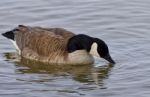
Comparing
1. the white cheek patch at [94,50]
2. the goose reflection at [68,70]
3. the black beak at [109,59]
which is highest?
the white cheek patch at [94,50]

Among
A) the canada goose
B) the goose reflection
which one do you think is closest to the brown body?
the canada goose

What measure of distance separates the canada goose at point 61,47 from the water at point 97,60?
7.9 inches

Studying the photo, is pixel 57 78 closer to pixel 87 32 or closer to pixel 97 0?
pixel 87 32

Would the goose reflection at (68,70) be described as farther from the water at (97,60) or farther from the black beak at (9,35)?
the black beak at (9,35)

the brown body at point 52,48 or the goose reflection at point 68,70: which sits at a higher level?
the brown body at point 52,48

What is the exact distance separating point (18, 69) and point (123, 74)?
2343mm

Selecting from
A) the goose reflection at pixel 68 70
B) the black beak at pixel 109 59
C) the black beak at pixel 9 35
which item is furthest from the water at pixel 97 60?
the black beak at pixel 9 35

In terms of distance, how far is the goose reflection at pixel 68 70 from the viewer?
44.9 ft

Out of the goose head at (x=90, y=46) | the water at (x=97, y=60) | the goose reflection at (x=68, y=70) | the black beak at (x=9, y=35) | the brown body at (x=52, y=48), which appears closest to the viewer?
the water at (x=97, y=60)

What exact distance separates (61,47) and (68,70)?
2.32 feet

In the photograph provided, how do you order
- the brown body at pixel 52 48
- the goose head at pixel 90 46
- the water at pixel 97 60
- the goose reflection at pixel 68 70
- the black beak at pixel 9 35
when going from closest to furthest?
the water at pixel 97 60, the goose reflection at pixel 68 70, the goose head at pixel 90 46, the brown body at pixel 52 48, the black beak at pixel 9 35

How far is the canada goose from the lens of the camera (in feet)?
47.4

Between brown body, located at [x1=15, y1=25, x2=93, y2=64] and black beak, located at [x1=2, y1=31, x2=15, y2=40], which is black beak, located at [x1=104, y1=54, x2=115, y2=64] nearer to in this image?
brown body, located at [x1=15, y1=25, x2=93, y2=64]

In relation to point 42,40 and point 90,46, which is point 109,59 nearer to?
point 90,46
